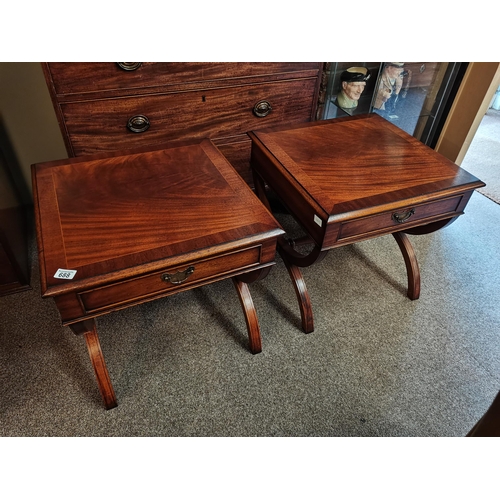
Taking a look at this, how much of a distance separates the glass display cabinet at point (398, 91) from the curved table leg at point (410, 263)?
0.79 metres

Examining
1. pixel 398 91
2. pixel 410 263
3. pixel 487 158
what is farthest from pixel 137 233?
pixel 487 158

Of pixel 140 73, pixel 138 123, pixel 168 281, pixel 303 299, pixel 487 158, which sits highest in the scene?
pixel 140 73

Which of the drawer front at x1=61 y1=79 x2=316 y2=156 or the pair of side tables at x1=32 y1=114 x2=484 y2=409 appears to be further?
the drawer front at x1=61 y1=79 x2=316 y2=156

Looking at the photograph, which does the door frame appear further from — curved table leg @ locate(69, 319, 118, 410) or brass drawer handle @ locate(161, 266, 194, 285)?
curved table leg @ locate(69, 319, 118, 410)

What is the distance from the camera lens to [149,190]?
104cm

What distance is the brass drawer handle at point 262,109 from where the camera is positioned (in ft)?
4.72

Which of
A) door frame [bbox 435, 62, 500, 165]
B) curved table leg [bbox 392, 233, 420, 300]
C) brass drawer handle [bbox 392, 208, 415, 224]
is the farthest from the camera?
door frame [bbox 435, 62, 500, 165]

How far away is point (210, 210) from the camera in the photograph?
99 centimetres

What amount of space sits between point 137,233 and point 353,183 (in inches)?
23.7

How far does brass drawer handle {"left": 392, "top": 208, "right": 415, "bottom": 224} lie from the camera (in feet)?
3.59

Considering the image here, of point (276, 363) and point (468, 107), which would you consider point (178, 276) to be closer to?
point (276, 363)

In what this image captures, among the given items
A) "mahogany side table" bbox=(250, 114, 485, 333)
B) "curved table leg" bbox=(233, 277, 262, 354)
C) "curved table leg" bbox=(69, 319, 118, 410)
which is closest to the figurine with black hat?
"mahogany side table" bbox=(250, 114, 485, 333)

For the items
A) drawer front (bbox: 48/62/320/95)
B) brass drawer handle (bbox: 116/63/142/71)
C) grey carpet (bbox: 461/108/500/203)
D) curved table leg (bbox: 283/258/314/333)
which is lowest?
grey carpet (bbox: 461/108/500/203)

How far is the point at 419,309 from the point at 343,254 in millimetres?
363
